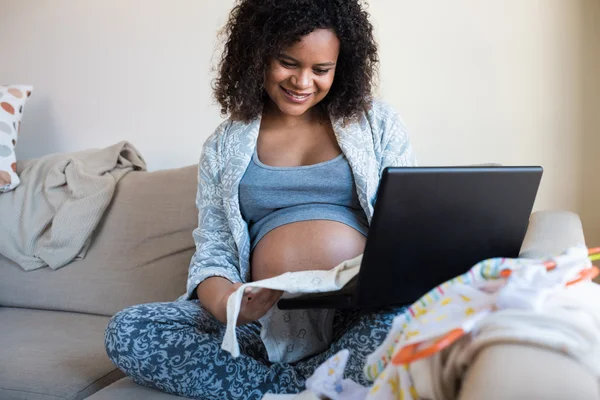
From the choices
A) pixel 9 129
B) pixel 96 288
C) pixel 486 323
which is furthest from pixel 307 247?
pixel 9 129

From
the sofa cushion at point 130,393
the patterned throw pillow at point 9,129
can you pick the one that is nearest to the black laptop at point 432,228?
the sofa cushion at point 130,393

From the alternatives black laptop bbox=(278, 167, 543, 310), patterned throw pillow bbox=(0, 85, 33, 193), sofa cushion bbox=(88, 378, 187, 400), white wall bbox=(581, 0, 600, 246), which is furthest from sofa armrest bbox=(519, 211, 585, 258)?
patterned throw pillow bbox=(0, 85, 33, 193)

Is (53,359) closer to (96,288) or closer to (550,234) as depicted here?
(96,288)

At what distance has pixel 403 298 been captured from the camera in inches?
39.8

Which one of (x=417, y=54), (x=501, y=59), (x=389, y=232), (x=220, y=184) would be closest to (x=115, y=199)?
(x=220, y=184)

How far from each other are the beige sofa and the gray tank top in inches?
Result: 14.9

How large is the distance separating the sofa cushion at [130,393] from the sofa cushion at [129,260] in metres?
0.56

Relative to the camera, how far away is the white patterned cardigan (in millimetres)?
1329

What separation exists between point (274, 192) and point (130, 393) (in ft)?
1.52

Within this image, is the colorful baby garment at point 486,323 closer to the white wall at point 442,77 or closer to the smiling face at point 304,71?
the smiling face at point 304,71

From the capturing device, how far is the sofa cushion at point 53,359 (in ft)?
4.48

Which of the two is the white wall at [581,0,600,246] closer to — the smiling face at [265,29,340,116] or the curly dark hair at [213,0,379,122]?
the curly dark hair at [213,0,379,122]

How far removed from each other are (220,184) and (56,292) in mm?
783

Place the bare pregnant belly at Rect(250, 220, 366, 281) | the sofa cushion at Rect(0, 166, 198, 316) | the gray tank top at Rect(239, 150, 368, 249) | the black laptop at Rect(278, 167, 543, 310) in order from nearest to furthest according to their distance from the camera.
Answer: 1. the black laptop at Rect(278, 167, 543, 310)
2. the bare pregnant belly at Rect(250, 220, 366, 281)
3. the gray tank top at Rect(239, 150, 368, 249)
4. the sofa cushion at Rect(0, 166, 198, 316)
